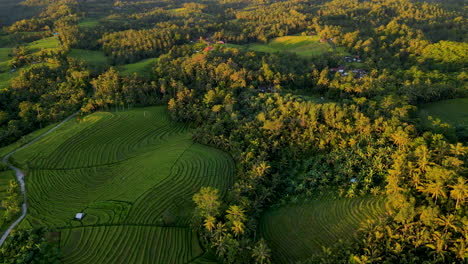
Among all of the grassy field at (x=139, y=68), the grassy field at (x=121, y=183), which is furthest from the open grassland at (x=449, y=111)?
the grassy field at (x=139, y=68)

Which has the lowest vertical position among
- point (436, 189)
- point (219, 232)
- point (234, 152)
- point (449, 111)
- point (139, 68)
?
point (449, 111)

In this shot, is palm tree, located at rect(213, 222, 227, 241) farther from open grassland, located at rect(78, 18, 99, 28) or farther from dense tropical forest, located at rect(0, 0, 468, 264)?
open grassland, located at rect(78, 18, 99, 28)

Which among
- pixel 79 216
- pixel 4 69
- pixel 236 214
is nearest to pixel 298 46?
pixel 236 214

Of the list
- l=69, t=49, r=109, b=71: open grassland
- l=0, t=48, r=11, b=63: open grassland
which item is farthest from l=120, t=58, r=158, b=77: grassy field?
l=0, t=48, r=11, b=63: open grassland

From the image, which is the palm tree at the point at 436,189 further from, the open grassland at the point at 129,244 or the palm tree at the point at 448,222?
the open grassland at the point at 129,244

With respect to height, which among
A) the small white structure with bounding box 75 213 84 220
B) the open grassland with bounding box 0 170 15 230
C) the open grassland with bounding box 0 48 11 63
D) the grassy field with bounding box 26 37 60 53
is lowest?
the small white structure with bounding box 75 213 84 220

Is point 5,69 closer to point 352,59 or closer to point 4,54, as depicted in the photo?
point 4,54
